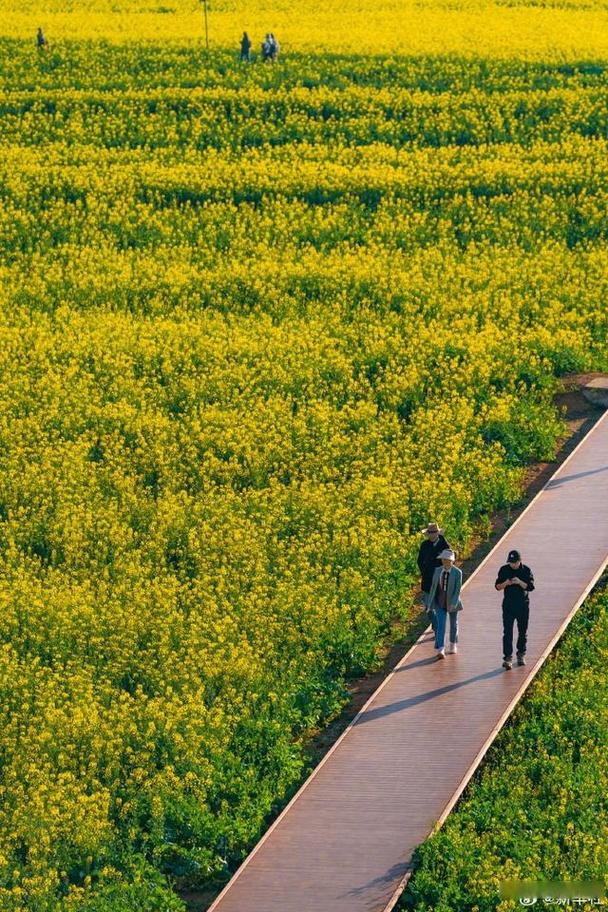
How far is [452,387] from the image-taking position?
25969 mm

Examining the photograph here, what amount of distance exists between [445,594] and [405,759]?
2.18m

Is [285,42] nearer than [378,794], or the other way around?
[378,794]

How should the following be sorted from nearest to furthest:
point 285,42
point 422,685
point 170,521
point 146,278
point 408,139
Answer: point 422,685 < point 170,521 < point 146,278 < point 408,139 < point 285,42

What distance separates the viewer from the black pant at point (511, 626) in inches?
620

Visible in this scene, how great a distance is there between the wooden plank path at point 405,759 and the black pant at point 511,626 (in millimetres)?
227

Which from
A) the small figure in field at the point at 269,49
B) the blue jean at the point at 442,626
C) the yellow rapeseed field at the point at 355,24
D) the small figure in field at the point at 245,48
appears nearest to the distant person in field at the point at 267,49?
the small figure in field at the point at 269,49

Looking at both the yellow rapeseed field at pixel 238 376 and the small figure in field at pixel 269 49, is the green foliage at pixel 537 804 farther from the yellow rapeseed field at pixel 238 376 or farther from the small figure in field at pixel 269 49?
the small figure in field at pixel 269 49

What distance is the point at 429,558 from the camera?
16.5 meters

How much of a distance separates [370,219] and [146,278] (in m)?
6.66

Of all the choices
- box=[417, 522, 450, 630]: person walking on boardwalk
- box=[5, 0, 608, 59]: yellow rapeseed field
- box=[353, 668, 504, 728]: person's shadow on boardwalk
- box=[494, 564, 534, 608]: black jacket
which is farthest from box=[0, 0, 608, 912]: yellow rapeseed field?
box=[494, 564, 534, 608]: black jacket

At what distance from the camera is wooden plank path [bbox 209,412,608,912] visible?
Answer: 12742 mm

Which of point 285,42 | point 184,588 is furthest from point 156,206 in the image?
point 184,588

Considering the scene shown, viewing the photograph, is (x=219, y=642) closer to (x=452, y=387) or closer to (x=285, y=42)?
(x=452, y=387)

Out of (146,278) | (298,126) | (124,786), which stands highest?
(298,126)
